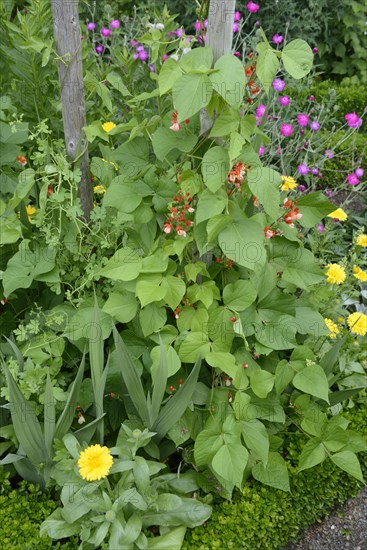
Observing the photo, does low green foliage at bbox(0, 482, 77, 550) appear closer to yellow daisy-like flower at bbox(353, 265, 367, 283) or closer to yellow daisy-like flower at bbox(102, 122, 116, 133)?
yellow daisy-like flower at bbox(102, 122, 116, 133)

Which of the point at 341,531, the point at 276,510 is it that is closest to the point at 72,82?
the point at 276,510

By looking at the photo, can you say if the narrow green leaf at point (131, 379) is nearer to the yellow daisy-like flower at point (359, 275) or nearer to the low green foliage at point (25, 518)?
the low green foliage at point (25, 518)

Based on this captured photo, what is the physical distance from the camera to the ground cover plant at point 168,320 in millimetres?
1505

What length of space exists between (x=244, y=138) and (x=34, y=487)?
46.9 inches

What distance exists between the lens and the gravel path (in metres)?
1.89

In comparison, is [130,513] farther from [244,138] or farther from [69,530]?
[244,138]

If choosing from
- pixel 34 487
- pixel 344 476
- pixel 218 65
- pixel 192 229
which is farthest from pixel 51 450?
pixel 218 65

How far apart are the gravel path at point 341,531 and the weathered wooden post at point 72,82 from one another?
1347 mm

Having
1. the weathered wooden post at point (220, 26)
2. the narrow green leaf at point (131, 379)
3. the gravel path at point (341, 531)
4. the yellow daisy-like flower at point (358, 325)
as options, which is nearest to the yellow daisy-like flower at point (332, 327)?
the yellow daisy-like flower at point (358, 325)

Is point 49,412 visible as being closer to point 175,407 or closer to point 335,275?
point 175,407

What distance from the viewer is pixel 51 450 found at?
1642 mm

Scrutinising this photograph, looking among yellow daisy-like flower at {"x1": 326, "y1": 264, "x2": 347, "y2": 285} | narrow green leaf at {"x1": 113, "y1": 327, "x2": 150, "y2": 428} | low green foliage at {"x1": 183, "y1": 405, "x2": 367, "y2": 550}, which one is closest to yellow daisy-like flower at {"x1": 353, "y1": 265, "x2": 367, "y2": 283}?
yellow daisy-like flower at {"x1": 326, "y1": 264, "x2": 347, "y2": 285}

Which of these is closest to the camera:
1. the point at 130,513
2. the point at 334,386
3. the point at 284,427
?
the point at 130,513

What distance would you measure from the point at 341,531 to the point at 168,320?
36.9 inches
